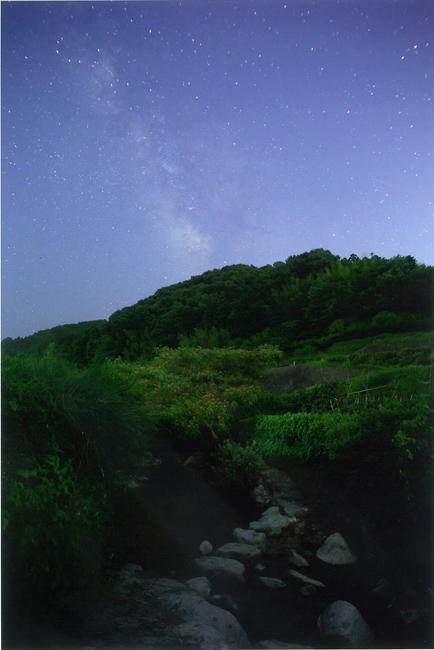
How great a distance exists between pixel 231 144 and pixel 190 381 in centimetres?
130

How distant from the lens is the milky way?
2.65 metres

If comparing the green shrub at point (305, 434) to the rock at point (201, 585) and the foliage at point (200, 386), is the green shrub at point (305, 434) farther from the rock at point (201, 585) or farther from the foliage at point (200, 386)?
the rock at point (201, 585)

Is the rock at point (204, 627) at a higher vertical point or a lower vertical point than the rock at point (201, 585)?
lower

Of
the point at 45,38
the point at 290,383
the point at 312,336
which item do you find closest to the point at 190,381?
the point at 290,383

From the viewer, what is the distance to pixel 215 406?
258 centimetres

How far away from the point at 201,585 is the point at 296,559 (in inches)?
17.2

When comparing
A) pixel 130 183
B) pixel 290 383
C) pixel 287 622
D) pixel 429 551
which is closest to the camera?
pixel 287 622

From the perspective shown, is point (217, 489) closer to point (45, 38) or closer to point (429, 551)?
point (429, 551)

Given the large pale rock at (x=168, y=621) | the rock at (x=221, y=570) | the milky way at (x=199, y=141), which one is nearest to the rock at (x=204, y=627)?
the large pale rock at (x=168, y=621)

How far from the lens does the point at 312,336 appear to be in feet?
8.67

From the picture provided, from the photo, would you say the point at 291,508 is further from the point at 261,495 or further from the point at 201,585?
the point at 201,585

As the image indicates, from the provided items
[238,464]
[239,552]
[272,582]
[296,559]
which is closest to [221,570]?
[239,552]

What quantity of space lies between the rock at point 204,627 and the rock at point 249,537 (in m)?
0.30

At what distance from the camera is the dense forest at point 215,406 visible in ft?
6.99
